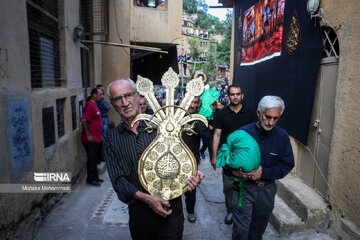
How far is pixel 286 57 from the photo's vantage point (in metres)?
4.07

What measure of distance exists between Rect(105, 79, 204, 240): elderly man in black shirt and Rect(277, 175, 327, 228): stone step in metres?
2.15

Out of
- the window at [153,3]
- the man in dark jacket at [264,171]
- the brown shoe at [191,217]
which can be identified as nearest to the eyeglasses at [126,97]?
the man in dark jacket at [264,171]

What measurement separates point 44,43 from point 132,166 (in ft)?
10.5

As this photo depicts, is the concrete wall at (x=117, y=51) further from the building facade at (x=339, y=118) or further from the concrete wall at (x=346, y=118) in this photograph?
the concrete wall at (x=346, y=118)

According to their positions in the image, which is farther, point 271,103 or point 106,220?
point 106,220

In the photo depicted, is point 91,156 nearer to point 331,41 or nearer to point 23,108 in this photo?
point 23,108

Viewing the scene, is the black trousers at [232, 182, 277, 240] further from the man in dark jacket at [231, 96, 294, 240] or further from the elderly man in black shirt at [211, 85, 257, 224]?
the elderly man in black shirt at [211, 85, 257, 224]

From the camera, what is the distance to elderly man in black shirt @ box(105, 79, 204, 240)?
1.73 meters

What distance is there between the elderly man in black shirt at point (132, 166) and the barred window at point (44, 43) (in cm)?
247

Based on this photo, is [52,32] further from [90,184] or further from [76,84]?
[90,184]

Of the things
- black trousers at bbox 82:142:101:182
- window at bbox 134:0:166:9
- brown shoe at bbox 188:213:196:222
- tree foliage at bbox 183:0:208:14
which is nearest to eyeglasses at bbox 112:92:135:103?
brown shoe at bbox 188:213:196:222

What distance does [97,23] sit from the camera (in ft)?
21.8

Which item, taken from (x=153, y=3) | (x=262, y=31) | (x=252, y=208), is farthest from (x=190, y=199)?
(x=153, y=3)

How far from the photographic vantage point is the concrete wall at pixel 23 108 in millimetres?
2531
